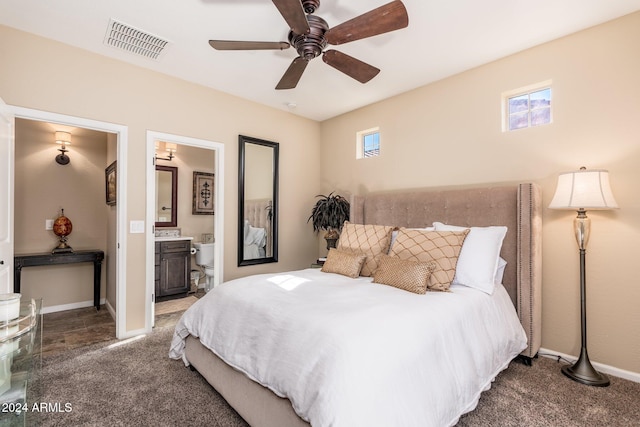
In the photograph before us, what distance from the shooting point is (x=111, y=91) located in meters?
3.03

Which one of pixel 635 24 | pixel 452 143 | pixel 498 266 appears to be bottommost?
pixel 498 266

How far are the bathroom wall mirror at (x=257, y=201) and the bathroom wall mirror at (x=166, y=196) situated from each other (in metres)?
1.73

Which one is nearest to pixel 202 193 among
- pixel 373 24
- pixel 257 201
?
pixel 257 201

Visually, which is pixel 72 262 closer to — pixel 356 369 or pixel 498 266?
pixel 356 369

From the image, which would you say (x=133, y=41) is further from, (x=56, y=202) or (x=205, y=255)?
(x=205, y=255)

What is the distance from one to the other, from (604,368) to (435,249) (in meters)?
1.58

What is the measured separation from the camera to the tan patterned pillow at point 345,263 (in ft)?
9.00

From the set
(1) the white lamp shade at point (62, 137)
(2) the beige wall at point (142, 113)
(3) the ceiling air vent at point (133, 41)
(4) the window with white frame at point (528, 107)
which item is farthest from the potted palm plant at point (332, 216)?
(1) the white lamp shade at point (62, 137)

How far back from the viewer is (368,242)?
3020 millimetres

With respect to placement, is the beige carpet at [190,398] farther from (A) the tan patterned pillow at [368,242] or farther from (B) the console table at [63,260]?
(B) the console table at [63,260]

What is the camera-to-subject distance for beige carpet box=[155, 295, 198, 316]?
407cm

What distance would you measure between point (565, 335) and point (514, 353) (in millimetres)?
645

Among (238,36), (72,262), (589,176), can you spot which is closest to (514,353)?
(589,176)

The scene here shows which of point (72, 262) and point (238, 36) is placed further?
point (72, 262)
